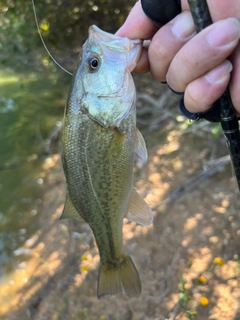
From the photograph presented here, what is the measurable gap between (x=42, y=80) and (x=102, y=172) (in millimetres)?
8679

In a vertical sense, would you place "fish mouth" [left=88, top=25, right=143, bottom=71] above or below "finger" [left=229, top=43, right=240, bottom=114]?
above

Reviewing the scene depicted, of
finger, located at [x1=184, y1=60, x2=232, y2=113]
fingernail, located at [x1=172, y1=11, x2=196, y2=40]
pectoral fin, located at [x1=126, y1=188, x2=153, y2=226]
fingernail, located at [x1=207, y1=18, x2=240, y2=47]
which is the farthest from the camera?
pectoral fin, located at [x1=126, y1=188, x2=153, y2=226]

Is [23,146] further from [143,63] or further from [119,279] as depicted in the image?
[143,63]

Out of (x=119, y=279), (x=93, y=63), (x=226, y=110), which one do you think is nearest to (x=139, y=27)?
(x=93, y=63)

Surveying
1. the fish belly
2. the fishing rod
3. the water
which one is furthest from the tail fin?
the water

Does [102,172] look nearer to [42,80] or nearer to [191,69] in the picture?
[191,69]

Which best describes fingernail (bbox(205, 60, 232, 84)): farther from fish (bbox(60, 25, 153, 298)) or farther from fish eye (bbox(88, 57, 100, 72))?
fish eye (bbox(88, 57, 100, 72))

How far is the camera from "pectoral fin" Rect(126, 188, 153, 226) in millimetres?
1854

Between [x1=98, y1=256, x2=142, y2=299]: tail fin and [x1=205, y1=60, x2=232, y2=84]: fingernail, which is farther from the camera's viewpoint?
[x1=98, y1=256, x2=142, y2=299]: tail fin

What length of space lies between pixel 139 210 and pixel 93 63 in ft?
2.64

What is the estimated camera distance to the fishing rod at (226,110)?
1.17 meters

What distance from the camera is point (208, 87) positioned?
129 cm

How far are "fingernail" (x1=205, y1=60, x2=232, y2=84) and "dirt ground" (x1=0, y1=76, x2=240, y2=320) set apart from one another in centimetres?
193

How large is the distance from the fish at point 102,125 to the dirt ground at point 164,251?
1.41m
